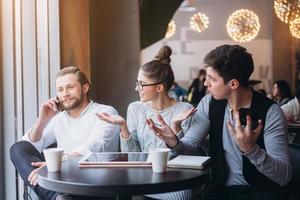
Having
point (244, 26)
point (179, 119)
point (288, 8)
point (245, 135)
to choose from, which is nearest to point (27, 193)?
point (179, 119)

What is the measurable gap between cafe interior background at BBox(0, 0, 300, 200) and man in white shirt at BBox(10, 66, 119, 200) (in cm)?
51

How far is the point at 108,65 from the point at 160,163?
364 centimetres

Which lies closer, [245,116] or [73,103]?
[245,116]

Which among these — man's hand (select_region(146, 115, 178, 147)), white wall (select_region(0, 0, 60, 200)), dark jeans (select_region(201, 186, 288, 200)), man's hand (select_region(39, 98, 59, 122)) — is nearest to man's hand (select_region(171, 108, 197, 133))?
man's hand (select_region(146, 115, 178, 147))

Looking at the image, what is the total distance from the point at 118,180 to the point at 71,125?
1079mm

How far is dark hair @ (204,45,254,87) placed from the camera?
84.7 inches

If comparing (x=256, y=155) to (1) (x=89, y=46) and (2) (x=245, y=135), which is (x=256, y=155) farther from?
(1) (x=89, y=46)

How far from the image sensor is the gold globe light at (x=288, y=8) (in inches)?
297

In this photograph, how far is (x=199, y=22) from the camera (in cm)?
1033

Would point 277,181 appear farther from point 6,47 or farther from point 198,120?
point 6,47

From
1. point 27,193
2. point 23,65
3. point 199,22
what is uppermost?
point 199,22

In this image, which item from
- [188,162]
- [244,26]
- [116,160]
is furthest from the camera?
[244,26]

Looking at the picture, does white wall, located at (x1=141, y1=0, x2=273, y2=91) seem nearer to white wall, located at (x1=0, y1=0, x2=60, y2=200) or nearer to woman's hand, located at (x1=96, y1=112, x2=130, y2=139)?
white wall, located at (x1=0, y1=0, x2=60, y2=200)

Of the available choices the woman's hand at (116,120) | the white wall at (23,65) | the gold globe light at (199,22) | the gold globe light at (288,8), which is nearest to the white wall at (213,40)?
the gold globe light at (199,22)
